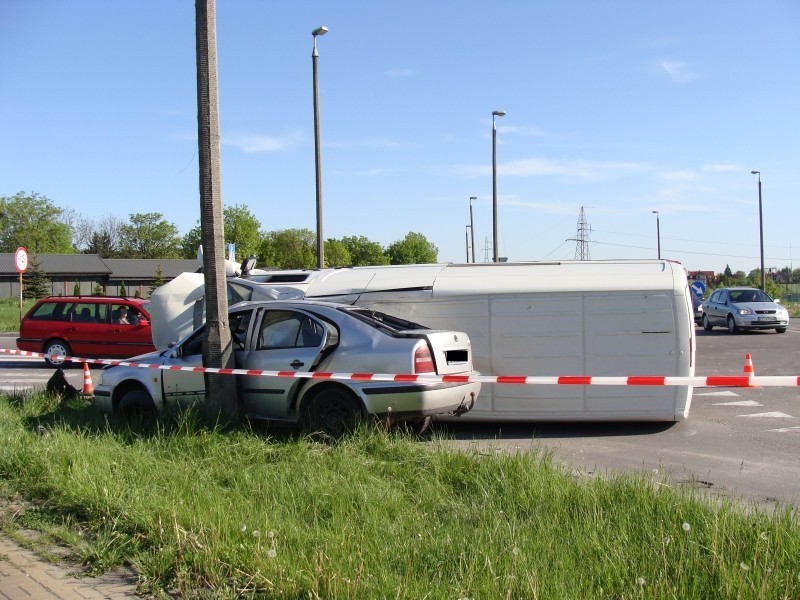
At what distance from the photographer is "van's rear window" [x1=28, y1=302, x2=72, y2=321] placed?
19219 mm

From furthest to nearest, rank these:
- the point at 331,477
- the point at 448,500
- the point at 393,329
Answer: the point at 393,329 → the point at 331,477 → the point at 448,500

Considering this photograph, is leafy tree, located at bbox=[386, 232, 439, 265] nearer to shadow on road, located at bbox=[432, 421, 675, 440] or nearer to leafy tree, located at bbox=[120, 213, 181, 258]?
leafy tree, located at bbox=[120, 213, 181, 258]

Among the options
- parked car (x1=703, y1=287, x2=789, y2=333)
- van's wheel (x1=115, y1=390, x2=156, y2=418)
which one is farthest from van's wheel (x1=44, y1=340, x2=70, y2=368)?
parked car (x1=703, y1=287, x2=789, y2=333)

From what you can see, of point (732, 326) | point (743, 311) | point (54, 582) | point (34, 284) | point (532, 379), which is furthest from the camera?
point (34, 284)

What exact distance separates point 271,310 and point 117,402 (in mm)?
2148

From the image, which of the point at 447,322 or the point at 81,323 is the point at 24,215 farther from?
the point at 447,322

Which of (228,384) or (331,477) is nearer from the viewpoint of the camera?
(331,477)

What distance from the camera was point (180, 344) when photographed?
9398mm


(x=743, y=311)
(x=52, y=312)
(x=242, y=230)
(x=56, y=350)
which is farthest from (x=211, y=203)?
(x=242, y=230)

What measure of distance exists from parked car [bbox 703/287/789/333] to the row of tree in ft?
191

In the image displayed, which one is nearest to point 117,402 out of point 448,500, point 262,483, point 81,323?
point 262,483

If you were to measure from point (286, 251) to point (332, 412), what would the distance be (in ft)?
282

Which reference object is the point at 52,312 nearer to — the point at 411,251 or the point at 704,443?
the point at 704,443

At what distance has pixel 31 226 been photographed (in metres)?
98.7
